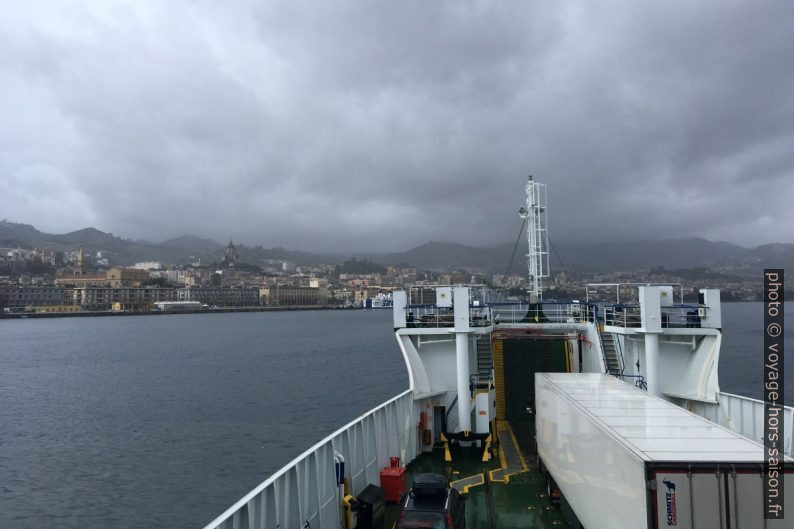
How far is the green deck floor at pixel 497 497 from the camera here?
401 inches

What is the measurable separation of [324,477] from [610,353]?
454 inches

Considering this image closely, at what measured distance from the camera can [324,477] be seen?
944cm

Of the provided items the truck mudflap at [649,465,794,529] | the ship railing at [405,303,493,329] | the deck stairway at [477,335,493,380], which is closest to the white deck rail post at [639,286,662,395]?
the ship railing at [405,303,493,329]

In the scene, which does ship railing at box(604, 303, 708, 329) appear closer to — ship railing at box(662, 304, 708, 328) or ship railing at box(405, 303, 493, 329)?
ship railing at box(662, 304, 708, 328)

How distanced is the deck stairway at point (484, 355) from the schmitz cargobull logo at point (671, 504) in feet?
42.2

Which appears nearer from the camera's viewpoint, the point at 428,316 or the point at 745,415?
the point at 745,415

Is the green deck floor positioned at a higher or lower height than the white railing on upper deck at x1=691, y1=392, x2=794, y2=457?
lower

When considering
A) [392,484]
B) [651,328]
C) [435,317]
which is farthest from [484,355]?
[392,484]

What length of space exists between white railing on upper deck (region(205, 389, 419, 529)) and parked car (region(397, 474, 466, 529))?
1.58 metres

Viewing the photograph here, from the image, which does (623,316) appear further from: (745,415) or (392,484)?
(392,484)

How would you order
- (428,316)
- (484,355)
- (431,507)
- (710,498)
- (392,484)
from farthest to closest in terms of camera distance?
(484,355) < (428,316) < (392,484) < (431,507) < (710,498)

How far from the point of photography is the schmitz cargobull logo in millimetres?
5422

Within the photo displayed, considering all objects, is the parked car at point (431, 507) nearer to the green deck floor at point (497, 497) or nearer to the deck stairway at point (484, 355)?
the green deck floor at point (497, 497)

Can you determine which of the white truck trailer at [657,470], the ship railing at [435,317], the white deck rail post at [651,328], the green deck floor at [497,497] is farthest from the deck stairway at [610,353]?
the white truck trailer at [657,470]
